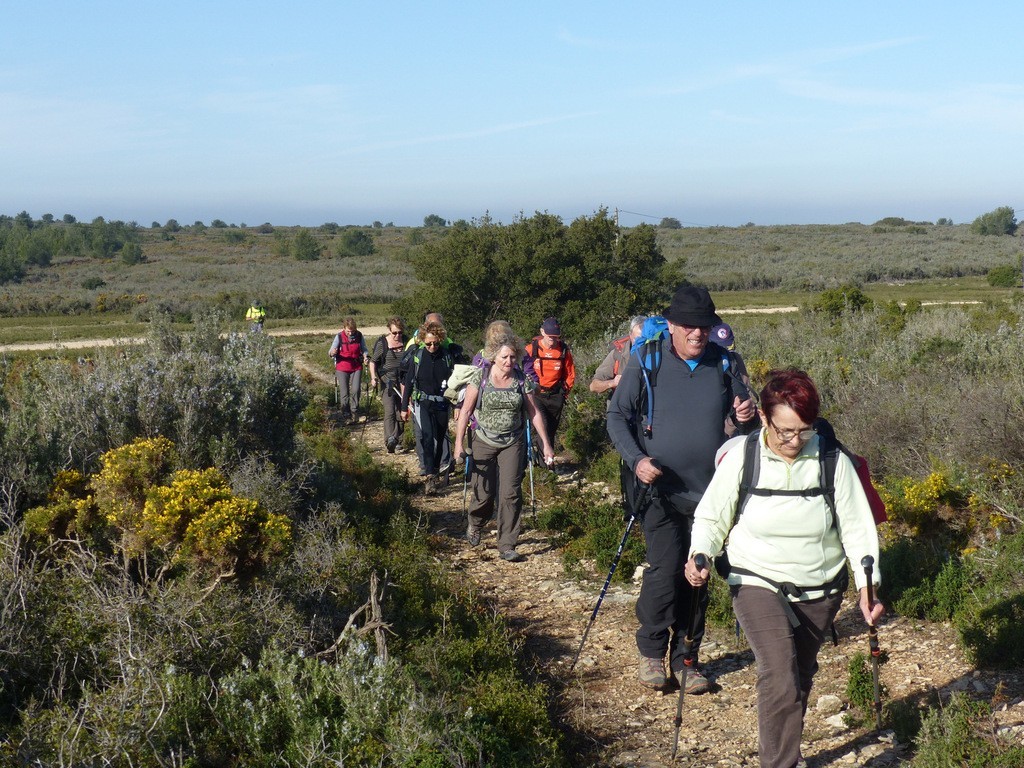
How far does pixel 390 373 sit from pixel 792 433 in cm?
908

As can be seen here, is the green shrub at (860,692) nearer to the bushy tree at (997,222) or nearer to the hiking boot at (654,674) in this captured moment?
the hiking boot at (654,674)

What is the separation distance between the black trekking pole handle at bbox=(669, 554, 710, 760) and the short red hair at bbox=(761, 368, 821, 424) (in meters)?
0.66

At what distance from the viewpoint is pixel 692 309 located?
5.06 m

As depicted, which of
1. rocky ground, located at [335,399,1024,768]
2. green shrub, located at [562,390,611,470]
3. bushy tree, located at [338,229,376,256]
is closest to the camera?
rocky ground, located at [335,399,1024,768]

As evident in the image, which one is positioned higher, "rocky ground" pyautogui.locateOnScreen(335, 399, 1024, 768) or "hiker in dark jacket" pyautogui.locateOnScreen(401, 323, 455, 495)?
"hiker in dark jacket" pyautogui.locateOnScreen(401, 323, 455, 495)

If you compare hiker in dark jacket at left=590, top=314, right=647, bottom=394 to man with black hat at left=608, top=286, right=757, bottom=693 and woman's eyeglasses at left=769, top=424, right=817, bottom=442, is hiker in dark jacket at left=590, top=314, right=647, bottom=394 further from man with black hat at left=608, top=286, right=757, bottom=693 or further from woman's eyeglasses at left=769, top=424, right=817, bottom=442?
woman's eyeglasses at left=769, top=424, right=817, bottom=442

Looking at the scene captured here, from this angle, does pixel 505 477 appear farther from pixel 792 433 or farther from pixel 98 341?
pixel 98 341

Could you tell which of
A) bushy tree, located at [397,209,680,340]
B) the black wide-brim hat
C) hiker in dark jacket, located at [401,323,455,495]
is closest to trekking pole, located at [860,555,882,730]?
the black wide-brim hat

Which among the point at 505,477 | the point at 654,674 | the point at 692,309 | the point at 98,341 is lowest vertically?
the point at 654,674

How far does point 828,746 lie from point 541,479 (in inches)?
240

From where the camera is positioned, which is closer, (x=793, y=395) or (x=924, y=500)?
(x=793, y=395)

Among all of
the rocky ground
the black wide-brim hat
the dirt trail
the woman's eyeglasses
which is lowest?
the rocky ground

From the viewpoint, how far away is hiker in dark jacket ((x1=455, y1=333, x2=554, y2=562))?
8.00 m

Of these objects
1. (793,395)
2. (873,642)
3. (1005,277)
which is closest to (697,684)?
(873,642)
